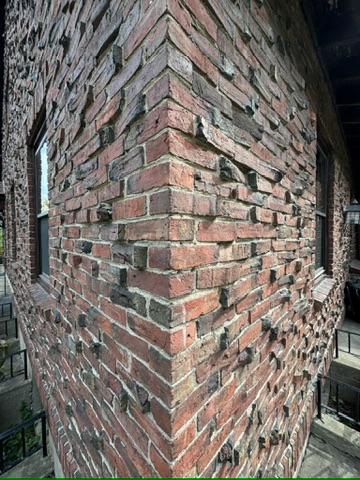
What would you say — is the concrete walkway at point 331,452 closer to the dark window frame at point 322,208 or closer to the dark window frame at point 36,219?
the dark window frame at point 322,208

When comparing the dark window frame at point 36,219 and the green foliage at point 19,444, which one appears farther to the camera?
the dark window frame at point 36,219

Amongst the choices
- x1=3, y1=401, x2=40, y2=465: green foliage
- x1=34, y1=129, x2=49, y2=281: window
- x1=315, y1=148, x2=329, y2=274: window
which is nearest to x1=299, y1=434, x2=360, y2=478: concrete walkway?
x1=315, y1=148, x2=329, y2=274: window

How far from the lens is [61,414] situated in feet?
6.12

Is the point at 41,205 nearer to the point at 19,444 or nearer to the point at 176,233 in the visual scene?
the point at 176,233

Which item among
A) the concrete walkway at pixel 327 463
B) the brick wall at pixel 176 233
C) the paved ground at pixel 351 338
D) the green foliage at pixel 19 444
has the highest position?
the brick wall at pixel 176 233

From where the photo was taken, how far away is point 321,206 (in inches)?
140

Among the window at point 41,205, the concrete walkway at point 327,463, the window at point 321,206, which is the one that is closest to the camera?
the concrete walkway at point 327,463

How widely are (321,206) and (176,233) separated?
3.54 m

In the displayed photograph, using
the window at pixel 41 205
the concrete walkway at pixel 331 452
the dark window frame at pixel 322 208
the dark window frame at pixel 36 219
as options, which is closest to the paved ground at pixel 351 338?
Answer: the dark window frame at pixel 322 208

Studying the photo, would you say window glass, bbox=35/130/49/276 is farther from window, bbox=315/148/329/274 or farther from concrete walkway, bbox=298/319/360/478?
window, bbox=315/148/329/274

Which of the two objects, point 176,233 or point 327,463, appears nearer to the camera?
point 176,233

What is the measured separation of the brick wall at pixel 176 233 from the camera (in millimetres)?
823

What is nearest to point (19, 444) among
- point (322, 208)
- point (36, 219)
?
point (36, 219)

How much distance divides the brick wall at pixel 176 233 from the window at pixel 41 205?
955 millimetres
